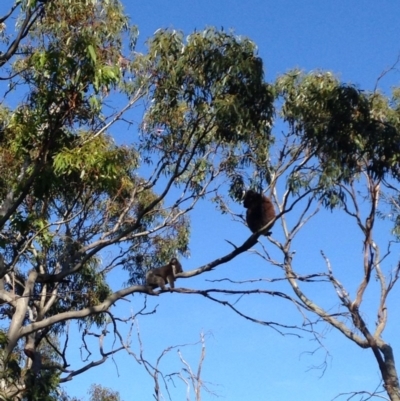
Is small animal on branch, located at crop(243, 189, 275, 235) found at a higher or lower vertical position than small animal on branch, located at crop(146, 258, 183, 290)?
higher

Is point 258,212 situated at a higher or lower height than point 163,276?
higher

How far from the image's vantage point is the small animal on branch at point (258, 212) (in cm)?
1053

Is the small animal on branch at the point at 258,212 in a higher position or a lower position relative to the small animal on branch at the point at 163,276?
higher

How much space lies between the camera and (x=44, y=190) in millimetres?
10328

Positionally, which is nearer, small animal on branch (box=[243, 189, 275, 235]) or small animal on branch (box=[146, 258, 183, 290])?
small animal on branch (box=[146, 258, 183, 290])

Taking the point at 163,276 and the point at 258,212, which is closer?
the point at 163,276

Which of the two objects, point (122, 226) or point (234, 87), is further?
point (122, 226)

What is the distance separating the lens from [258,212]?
1070 centimetres

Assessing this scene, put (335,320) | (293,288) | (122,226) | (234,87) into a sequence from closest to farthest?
(234,87) → (122,226) → (335,320) → (293,288)


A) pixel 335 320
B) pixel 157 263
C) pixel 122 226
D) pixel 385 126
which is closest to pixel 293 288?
pixel 335 320

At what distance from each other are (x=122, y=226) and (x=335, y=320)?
4.31 m

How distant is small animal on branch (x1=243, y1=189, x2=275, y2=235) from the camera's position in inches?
415

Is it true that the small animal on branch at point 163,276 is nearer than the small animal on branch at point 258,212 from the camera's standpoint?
Yes

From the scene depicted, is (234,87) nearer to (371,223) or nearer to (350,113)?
(350,113)
